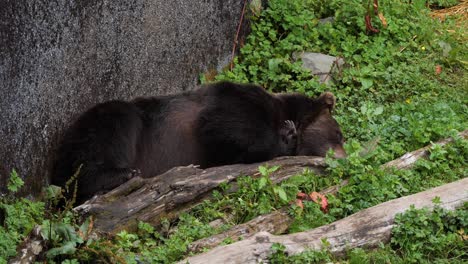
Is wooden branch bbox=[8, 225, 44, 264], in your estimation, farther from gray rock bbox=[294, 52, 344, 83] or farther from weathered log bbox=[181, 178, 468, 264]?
gray rock bbox=[294, 52, 344, 83]

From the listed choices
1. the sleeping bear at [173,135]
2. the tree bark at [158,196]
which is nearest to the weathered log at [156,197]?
the tree bark at [158,196]

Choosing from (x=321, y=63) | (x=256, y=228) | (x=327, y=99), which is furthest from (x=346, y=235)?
(x=321, y=63)

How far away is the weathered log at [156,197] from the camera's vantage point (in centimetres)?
659

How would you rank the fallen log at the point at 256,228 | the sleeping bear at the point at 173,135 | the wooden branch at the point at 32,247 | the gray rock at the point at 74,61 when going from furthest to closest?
the sleeping bear at the point at 173,135, the gray rock at the point at 74,61, the fallen log at the point at 256,228, the wooden branch at the point at 32,247

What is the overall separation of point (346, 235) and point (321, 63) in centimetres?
458

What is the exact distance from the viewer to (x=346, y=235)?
619cm

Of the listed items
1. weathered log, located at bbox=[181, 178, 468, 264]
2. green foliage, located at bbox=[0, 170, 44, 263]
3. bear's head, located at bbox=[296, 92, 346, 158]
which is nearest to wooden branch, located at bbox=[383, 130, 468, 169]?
bear's head, located at bbox=[296, 92, 346, 158]

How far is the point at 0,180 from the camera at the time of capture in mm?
6535

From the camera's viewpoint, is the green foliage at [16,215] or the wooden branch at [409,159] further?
the wooden branch at [409,159]

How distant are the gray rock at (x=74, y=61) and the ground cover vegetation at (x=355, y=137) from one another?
0.42 metres

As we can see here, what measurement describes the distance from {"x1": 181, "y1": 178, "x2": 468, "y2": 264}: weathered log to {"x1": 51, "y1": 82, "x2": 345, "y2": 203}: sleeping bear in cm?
178

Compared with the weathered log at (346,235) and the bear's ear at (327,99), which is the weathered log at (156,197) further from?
the bear's ear at (327,99)

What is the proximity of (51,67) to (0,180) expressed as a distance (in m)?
1.03

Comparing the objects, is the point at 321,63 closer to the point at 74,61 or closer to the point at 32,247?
the point at 74,61
